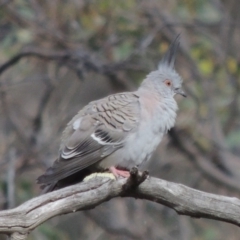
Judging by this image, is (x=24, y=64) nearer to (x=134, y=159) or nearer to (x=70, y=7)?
(x=70, y=7)

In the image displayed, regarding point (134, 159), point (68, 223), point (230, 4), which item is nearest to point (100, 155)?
point (134, 159)

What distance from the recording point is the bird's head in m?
5.02

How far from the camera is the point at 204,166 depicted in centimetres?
739

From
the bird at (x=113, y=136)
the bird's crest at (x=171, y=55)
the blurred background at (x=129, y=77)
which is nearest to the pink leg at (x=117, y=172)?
the bird at (x=113, y=136)

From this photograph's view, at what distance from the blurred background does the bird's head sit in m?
1.26

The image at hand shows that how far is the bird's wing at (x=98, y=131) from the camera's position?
174 inches

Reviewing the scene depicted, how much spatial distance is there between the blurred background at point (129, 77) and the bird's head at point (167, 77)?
126 centimetres

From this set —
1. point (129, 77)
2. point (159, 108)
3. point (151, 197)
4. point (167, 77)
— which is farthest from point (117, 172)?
point (129, 77)

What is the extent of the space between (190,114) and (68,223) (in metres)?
2.59

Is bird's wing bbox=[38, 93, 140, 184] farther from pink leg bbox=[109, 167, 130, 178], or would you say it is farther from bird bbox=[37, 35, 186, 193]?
pink leg bbox=[109, 167, 130, 178]

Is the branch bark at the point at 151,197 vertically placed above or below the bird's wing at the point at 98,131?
below

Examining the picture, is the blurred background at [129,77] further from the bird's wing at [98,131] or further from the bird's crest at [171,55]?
the bird's wing at [98,131]

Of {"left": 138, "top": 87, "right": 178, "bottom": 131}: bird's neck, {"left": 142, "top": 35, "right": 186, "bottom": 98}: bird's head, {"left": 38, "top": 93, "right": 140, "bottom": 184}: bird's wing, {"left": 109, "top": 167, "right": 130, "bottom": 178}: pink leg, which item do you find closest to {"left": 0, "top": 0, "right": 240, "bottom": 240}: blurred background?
{"left": 142, "top": 35, "right": 186, "bottom": 98}: bird's head

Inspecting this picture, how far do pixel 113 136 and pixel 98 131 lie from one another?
113mm
